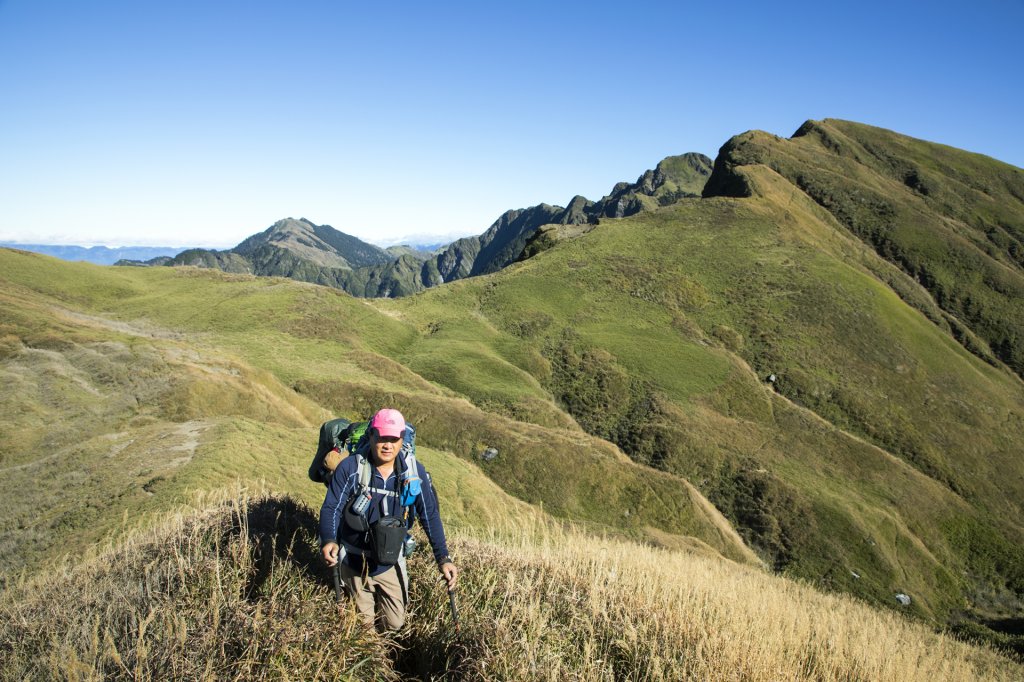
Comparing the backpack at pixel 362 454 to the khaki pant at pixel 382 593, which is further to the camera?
the backpack at pixel 362 454

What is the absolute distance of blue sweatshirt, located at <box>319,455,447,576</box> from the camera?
6840 millimetres

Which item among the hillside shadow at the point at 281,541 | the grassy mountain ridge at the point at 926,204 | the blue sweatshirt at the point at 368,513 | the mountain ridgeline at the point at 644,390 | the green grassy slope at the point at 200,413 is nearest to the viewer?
the blue sweatshirt at the point at 368,513

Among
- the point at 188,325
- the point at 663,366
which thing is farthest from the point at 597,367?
the point at 188,325

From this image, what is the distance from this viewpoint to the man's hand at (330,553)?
21.4ft

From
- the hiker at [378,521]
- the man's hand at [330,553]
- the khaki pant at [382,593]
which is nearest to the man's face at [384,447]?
the hiker at [378,521]

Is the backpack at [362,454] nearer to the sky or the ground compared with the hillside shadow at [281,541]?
nearer to the sky

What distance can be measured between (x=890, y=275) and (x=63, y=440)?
120541mm

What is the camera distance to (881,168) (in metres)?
138

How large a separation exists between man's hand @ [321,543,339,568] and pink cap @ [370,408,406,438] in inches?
60.0

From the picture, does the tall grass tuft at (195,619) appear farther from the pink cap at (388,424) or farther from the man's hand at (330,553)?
the pink cap at (388,424)

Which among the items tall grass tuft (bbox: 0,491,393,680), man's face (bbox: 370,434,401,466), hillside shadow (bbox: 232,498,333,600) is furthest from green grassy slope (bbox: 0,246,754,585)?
man's face (bbox: 370,434,401,466)

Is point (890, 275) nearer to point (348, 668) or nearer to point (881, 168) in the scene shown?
point (881, 168)

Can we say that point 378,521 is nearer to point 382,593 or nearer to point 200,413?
point 382,593

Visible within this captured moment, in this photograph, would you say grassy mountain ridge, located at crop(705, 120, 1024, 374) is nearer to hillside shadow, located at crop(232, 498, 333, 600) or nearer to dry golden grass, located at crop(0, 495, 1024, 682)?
dry golden grass, located at crop(0, 495, 1024, 682)
